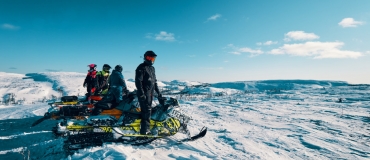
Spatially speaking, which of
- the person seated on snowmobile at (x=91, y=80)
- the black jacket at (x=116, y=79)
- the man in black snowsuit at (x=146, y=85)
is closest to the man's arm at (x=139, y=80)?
the man in black snowsuit at (x=146, y=85)

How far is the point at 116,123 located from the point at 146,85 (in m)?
1.13

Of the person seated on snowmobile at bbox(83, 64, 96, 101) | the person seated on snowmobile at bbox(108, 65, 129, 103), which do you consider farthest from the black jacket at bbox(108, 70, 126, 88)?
the person seated on snowmobile at bbox(83, 64, 96, 101)

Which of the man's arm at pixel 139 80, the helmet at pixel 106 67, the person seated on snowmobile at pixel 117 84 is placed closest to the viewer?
the man's arm at pixel 139 80

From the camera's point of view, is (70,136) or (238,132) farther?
(238,132)

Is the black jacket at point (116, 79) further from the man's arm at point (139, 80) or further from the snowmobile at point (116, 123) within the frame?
the man's arm at point (139, 80)

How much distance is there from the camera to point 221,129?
644 cm

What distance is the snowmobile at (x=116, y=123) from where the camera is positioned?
168 inches

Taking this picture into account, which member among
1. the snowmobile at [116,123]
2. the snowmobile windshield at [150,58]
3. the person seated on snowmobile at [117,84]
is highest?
the snowmobile windshield at [150,58]

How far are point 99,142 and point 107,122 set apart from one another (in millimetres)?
810

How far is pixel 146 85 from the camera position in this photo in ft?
15.4

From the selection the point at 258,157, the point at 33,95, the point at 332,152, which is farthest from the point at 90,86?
the point at 33,95

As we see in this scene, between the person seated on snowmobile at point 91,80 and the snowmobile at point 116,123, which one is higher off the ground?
the person seated on snowmobile at point 91,80

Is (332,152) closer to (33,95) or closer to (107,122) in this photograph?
(107,122)

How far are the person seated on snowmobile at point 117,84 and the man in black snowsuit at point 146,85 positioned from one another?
131 cm
